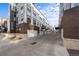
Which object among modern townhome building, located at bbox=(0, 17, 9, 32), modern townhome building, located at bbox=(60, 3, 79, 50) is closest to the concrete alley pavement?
→ modern townhome building, located at bbox=(60, 3, 79, 50)

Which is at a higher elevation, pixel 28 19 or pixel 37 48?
pixel 28 19

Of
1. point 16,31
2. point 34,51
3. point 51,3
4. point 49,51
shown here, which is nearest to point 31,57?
point 34,51

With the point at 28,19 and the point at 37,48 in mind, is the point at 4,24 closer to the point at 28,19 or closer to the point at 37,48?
the point at 28,19

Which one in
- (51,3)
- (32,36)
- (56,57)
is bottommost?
(56,57)

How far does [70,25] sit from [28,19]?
616 millimetres

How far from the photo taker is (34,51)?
2.23 m

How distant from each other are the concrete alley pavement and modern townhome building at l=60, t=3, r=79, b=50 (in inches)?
4.0

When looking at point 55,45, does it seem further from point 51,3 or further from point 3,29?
point 3,29

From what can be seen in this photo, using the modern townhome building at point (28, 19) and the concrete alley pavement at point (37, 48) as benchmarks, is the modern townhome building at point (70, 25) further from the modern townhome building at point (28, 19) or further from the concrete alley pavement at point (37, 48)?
the modern townhome building at point (28, 19)

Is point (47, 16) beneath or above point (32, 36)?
above

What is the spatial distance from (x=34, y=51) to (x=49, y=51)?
0.70 ft

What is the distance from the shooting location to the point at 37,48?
2.26 metres

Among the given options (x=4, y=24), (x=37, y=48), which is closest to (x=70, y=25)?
(x=37, y=48)

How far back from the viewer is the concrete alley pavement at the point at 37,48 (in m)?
2.22
